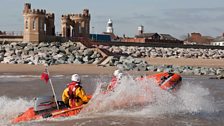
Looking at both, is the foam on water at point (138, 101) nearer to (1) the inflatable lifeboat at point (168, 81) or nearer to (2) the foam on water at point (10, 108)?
(1) the inflatable lifeboat at point (168, 81)

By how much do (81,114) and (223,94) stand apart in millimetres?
8291

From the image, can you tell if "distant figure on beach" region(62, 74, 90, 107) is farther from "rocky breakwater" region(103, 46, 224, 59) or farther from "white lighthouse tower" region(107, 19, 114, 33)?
"white lighthouse tower" region(107, 19, 114, 33)

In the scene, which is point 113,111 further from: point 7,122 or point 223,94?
point 223,94

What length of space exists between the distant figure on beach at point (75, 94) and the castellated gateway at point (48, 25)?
34.7m

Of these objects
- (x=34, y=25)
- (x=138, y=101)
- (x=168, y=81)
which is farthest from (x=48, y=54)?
(x=138, y=101)

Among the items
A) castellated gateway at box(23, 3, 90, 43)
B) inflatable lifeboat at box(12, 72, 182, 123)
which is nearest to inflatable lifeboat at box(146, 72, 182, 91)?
inflatable lifeboat at box(12, 72, 182, 123)

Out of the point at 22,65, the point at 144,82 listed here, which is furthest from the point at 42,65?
the point at 144,82

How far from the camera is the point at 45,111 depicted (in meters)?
12.2

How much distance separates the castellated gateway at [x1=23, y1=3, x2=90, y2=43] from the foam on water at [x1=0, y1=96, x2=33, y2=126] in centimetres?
3135

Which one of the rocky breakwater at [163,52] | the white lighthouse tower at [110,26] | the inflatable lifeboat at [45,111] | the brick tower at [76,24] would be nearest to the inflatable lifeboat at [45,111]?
the inflatable lifeboat at [45,111]

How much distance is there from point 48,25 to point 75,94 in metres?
39.9

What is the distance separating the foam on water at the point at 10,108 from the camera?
12.7 metres

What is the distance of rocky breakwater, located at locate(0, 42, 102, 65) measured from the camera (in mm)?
36625

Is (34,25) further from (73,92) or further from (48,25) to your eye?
(73,92)
